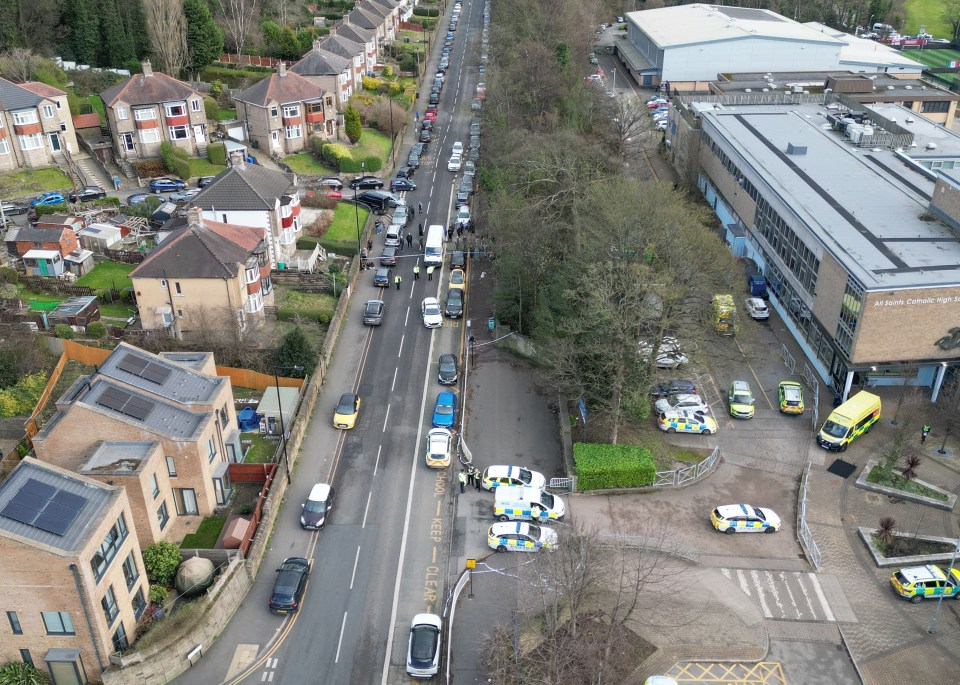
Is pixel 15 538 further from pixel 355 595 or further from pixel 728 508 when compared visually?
pixel 728 508

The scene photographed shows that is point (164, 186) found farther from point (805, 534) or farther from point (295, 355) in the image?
point (805, 534)

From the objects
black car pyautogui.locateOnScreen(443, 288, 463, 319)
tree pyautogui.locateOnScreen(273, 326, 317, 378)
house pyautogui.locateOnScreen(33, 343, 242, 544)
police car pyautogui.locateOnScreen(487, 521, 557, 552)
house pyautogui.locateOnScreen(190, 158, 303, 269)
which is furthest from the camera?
house pyautogui.locateOnScreen(190, 158, 303, 269)

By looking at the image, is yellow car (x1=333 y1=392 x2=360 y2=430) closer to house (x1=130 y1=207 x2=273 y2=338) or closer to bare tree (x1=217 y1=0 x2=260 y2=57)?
house (x1=130 y1=207 x2=273 y2=338)

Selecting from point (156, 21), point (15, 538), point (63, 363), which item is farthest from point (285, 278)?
point (156, 21)

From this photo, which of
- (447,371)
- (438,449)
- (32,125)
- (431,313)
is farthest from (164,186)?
(438,449)

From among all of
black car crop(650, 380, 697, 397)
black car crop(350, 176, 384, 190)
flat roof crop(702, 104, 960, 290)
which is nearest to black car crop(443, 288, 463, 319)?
black car crop(650, 380, 697, 397)

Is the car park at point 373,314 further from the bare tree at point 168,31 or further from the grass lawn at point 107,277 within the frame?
the bare tree at point 168,31

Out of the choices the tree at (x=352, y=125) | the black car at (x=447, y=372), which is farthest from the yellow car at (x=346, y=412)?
the tree at (x=352, y=125)
